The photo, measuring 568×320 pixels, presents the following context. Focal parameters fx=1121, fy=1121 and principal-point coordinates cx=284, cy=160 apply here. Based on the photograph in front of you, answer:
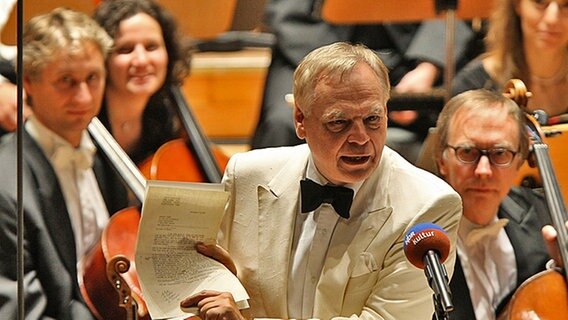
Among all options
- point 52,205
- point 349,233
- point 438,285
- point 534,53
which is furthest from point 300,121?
point 534,53

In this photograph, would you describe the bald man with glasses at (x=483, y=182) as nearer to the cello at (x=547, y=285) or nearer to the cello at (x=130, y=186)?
the cello at (x=547, y=285)

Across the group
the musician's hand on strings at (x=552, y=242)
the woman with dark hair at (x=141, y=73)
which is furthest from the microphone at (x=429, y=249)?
the woman with dark hair at (x=141, y=73)

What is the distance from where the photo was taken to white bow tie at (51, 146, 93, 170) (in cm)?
336

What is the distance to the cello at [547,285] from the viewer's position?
112 inches

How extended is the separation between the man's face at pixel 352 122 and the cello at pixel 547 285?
2.48 ft

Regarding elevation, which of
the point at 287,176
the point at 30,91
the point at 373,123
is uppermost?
the point at 373,123

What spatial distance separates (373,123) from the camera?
232 cm

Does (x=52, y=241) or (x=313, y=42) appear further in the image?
(x=313, y=42)

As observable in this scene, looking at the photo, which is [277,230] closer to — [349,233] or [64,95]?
[349,233]

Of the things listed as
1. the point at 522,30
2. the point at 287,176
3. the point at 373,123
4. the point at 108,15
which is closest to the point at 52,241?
the point at 108,15

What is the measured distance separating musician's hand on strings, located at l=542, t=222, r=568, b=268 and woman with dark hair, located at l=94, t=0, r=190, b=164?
4.34 ft

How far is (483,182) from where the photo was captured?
9.98 feet

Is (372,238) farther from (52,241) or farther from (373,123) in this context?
(52,241)

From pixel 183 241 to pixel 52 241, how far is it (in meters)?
1.07
